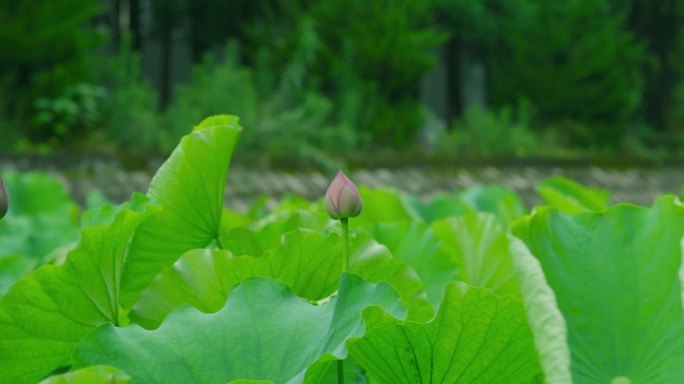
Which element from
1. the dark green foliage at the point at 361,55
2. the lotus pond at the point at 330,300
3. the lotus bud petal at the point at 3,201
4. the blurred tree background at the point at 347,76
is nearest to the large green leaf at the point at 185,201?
the lotus pond at the point at 330,300

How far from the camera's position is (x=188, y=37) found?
11.4 meters

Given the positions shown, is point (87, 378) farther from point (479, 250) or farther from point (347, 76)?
point (347, 76)

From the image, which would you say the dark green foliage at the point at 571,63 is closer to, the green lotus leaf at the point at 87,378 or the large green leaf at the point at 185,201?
the large green leaf at the point at 185,201

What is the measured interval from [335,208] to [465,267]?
258 millimetres

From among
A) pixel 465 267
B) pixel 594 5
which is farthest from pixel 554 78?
pixel 465 267

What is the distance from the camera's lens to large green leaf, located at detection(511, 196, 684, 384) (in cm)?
44

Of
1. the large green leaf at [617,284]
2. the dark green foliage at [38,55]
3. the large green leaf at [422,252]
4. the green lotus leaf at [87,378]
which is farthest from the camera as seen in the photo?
the dark green foliage at [38,55]

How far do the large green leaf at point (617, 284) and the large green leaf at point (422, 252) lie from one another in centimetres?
13

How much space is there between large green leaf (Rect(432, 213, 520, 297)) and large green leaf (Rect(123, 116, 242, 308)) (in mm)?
193

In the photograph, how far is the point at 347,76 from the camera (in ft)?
26.3

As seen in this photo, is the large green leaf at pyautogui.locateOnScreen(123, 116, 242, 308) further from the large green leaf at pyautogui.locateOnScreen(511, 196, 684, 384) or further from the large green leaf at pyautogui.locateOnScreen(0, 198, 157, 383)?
the large green leaf at pyautogui.locateOnScreen(511, 196, 684, 384)

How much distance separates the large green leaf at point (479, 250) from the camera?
25.3 inches

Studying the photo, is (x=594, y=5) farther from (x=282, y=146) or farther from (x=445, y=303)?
(x=445, y=303)

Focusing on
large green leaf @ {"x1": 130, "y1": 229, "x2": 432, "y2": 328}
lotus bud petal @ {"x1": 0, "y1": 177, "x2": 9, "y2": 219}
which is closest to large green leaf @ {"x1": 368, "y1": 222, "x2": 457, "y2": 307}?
large green leaf @ {"x1": 130, "y1": 229, "x2": 432, "y2": 328}
